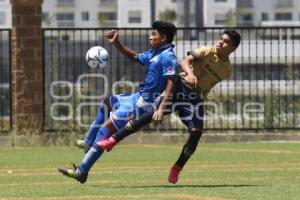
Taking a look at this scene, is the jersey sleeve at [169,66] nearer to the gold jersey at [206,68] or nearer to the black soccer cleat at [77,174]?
the gold jersey at [206,68]

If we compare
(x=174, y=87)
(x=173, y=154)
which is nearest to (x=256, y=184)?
(x=174, y=87)

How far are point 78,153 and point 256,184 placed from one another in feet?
24.6

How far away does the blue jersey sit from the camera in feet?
41.4

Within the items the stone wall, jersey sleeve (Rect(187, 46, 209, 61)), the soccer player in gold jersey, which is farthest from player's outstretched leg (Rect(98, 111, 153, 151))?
the stone wall

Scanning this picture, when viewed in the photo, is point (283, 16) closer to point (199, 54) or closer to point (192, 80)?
point (199, 54)

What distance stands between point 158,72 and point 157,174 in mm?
2182

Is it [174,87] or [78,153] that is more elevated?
[174,87]

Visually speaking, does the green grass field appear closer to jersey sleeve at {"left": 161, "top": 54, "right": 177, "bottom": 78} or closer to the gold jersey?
the gold jersey

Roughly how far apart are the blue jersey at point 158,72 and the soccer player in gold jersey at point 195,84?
18cm

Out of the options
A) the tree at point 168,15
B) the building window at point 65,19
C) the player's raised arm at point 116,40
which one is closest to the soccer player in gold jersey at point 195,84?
the player's raised arm at point 116,40

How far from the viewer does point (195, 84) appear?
12617mm

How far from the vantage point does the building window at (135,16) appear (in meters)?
89.6

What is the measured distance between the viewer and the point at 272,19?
9525 cm

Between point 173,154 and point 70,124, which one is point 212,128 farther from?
point 173,154
